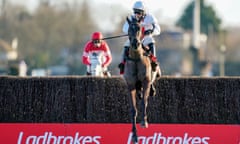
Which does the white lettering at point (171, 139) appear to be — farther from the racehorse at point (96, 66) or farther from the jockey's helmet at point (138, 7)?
the racehorse at point (96, 66)

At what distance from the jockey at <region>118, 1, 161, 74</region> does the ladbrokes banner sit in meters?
1.37

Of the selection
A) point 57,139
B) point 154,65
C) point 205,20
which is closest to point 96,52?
point 57,139

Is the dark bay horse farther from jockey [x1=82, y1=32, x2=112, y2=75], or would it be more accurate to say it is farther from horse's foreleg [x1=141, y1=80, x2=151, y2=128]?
jockey [x1=82, y1=32, x2=112, y2=75]

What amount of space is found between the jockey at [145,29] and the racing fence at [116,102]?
1055 mm

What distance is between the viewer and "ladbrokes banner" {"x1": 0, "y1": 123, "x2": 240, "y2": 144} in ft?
54.4

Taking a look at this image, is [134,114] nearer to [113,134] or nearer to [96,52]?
[113,134]

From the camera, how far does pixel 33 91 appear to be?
17.2 m

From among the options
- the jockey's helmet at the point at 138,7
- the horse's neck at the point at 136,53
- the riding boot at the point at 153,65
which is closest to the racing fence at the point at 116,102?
the riding boot at the point at 153,65

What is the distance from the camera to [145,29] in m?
16.2

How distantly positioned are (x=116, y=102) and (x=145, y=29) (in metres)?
1.74

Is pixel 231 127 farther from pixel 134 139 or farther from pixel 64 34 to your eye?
pixel 64 34

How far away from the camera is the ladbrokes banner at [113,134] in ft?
54.4

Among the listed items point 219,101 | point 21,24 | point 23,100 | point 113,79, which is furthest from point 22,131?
point 21,24

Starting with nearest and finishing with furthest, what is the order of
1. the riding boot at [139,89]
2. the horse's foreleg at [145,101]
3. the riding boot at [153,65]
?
the horse's foreleg at [145,101], the riding boot at [139,89], the riding boot at [153,65]
